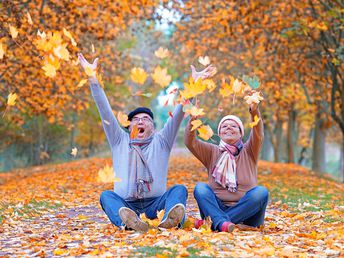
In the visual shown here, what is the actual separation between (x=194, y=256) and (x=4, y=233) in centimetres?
314

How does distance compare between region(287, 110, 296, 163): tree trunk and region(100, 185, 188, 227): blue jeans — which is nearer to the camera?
region(100, 185, 188, 227): blue jeans

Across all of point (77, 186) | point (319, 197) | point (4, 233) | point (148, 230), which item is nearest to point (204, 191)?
point (148, 230)

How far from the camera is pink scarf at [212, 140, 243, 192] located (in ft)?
21.6

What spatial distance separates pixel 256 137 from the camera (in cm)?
659

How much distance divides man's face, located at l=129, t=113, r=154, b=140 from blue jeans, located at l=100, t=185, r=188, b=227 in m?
0.69

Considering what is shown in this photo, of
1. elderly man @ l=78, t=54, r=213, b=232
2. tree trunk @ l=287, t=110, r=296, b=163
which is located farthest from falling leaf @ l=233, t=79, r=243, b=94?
tree trunk @ l=287, t=110, r=296, b=163

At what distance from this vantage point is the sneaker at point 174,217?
6.07m

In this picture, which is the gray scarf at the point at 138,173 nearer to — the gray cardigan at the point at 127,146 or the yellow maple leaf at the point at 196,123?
the gray cardigan at the point at 127,146

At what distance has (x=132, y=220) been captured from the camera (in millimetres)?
6137

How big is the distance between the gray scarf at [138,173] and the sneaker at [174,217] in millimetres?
619

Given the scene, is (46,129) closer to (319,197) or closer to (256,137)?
(319,197)

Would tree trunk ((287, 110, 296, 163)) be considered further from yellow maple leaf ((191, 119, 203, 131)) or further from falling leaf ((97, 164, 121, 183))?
falling leaf ((97, 164, 121, 183))

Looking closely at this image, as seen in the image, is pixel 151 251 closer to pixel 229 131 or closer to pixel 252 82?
pixel 229 131

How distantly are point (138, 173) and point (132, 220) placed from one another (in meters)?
0.62
